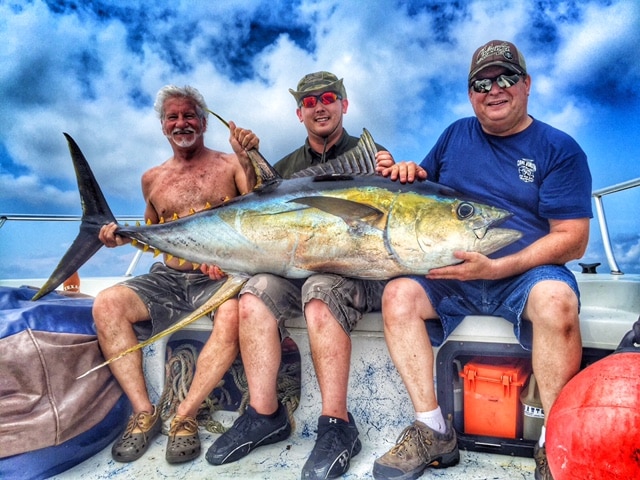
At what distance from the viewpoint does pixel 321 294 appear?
1.78m

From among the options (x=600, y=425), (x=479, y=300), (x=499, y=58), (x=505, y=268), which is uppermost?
(x=499, y=58)

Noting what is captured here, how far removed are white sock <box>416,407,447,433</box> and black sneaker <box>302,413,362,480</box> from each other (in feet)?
0.82

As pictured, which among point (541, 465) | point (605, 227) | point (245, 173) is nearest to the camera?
point (541, 465)

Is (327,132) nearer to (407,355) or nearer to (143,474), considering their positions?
(407,355)

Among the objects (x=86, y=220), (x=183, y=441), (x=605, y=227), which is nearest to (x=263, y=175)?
(x=86, y=220)

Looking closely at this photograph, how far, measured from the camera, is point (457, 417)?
1.86m

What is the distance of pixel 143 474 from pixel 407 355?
100 centimetres

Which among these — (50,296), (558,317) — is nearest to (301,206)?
(558,317)

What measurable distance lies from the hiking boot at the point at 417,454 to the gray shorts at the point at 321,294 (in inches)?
16.2

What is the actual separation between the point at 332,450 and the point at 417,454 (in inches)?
10.8

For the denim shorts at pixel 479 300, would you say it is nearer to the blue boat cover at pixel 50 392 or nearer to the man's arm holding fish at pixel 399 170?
the man's arm holding fish at pixel 399 170

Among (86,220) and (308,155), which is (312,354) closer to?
(86,220)


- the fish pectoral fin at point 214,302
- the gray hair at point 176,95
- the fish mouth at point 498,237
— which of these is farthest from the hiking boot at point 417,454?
the gray hair at point 176,95

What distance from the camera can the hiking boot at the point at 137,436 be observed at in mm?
1879
